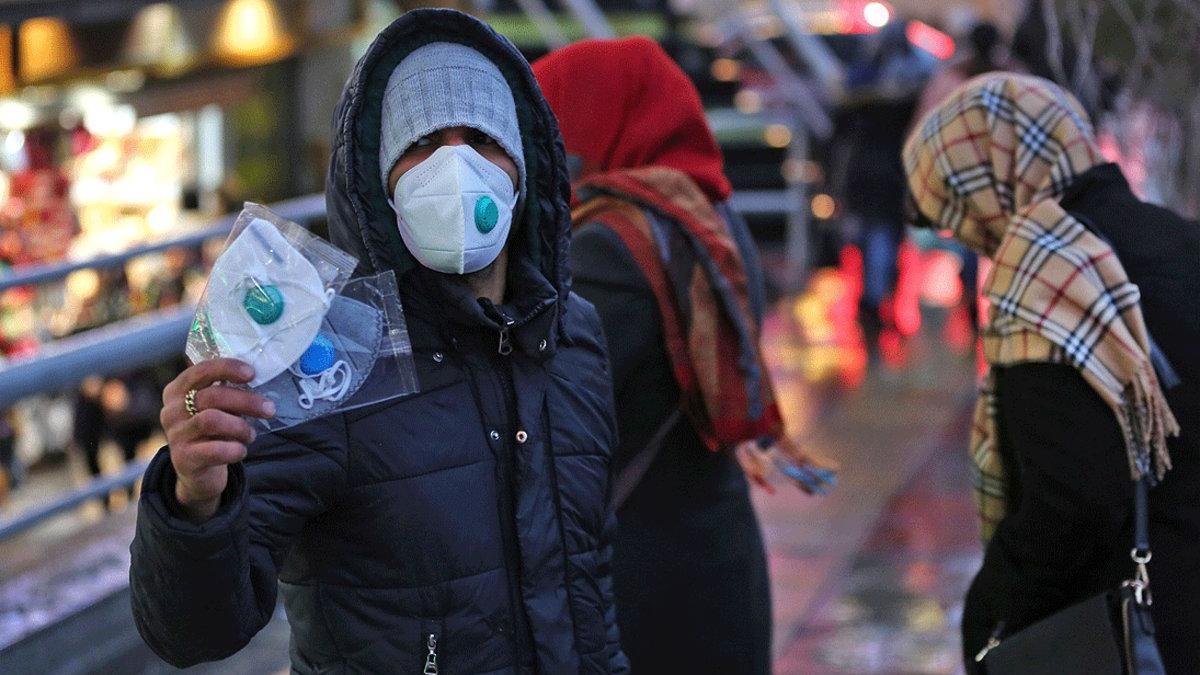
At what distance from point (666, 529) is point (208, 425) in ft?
5.40

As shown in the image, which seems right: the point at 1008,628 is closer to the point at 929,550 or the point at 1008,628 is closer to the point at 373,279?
the point at 373,279

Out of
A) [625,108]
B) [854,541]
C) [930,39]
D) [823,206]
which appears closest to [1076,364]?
[625,108]

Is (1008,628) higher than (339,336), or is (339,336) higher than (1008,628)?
(339,336)

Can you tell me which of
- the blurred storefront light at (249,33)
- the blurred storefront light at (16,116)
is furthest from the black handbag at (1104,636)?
the blurred storefront light at (16,116)

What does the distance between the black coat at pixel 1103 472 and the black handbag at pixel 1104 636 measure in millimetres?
47

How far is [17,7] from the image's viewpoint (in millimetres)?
6668

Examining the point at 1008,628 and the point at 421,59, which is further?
the point at 1008,628

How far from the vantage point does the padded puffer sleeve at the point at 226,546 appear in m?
1.96

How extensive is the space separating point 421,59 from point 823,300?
11.0 m

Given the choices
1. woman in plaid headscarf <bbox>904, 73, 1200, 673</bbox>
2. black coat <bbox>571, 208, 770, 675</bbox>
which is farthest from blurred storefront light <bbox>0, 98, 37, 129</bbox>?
woman in plaid headscarf <bbox>904, 73, 1200, 673</bbox>

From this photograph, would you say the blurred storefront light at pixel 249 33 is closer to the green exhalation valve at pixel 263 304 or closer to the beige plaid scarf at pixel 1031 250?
the beige plaid scarf at pixel 1031 250

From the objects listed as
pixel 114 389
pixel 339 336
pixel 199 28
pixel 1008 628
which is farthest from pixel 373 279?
pixel 199 28

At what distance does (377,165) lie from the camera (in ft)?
7.75

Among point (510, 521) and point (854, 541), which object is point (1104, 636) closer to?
point (510, 521)
